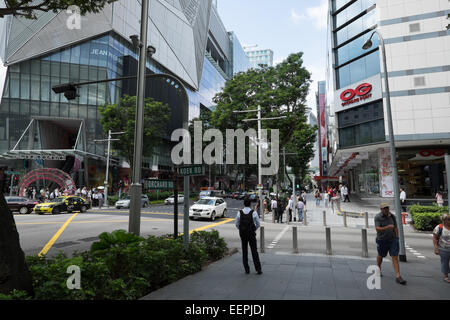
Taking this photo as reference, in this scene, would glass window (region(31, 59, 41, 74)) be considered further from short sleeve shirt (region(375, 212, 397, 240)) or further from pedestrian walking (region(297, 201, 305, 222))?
short sleeve shirt (region(375, 212, 397, 240))

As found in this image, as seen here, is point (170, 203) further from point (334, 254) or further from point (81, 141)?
point (334, 254)

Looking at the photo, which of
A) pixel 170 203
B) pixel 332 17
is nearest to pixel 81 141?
pixel 170 203

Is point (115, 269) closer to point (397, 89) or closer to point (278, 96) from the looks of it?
point (278, 96)

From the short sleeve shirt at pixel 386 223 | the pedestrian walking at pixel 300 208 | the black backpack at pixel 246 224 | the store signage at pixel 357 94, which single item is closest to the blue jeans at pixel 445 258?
the short sleeve shirt at pixel 386 223

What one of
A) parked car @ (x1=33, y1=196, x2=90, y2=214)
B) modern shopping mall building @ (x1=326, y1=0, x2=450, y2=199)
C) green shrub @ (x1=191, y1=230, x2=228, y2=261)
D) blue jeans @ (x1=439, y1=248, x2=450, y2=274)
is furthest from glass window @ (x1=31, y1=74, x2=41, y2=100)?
blue jeans @ (x1=439, y1=248, x2=450, y2=274)

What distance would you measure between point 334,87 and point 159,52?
A: 3293 cm

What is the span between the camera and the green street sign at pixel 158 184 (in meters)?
6.31

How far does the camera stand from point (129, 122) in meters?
32.2

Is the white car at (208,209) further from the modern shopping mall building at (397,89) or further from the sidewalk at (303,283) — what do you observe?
the modern shopping mall building at (397,89)

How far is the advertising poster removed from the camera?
26414mm

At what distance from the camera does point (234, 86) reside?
3183 centimetres

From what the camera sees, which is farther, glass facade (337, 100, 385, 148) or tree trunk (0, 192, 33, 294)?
glass facade (337, 100, 385, 148)

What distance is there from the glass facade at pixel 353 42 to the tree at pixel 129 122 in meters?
22.7

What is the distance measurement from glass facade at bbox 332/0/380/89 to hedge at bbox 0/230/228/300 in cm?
2775
